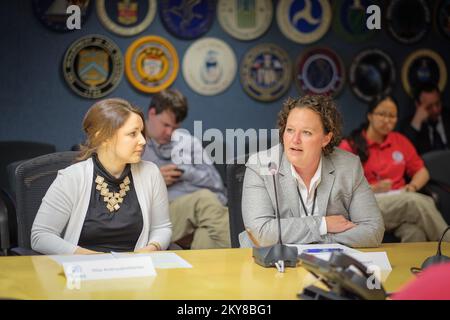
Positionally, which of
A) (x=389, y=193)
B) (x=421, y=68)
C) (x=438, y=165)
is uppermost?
(x=421, y=68)

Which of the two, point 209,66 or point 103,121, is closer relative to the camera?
point 103,121

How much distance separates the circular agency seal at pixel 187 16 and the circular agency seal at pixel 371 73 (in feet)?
4.43

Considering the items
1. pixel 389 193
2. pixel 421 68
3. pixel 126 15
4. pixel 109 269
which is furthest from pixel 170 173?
pixel 109 269

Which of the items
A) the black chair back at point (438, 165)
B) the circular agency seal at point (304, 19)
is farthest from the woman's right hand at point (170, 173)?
the black chair back at point (438, 165)

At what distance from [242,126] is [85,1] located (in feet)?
5.34

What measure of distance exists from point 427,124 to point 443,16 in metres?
0.97

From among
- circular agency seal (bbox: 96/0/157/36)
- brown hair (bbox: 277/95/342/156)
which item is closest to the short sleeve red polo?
circular agency seal (bbox: 96/0/157/36)

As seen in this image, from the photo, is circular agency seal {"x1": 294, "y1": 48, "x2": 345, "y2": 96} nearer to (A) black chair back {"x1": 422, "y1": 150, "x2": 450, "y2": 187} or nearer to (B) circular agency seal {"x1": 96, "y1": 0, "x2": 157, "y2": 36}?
(A) black chair back {"x1": 422, "y1": 150, "x2": 450, "y2": 187}

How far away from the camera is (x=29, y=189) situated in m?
3.06

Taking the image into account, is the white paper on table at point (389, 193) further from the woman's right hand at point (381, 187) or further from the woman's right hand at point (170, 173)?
the woman's right hand at point (170, 173)

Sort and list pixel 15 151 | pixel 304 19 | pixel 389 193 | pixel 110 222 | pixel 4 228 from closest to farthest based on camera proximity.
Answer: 1. pixel 110 222
2. pixel 4 228
3. pixel 389 193
4. pixel 15 151
5. pixel 304 19

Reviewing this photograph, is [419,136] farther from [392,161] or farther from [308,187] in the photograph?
[308,187]

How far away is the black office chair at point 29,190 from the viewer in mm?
3041
